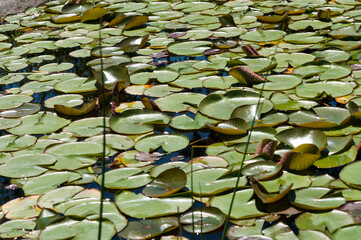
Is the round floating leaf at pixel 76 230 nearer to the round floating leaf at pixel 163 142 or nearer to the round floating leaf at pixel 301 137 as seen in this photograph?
the round floating leaf at pixel 163 142

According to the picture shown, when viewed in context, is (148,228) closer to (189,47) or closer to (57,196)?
(57,196)

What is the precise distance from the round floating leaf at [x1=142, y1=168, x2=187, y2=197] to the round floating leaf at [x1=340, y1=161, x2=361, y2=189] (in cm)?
58

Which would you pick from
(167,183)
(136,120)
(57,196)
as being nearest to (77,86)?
(136,120)

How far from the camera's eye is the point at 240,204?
1.75 m

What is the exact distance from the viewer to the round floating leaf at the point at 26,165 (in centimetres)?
204

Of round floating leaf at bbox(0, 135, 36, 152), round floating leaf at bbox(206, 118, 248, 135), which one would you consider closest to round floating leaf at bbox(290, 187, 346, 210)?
round floating leaf at bbox(206, 118, 248, 135)

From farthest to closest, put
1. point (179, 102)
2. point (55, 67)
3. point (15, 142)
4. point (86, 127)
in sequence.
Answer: point (55, 67), point (179, 102), point (86, 127), point (15, 142)

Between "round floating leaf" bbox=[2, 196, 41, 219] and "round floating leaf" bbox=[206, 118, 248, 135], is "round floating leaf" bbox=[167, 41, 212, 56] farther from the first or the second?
"round floating leaf" bbox=[2, 196, 41, 219]

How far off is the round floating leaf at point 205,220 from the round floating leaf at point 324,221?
253mm

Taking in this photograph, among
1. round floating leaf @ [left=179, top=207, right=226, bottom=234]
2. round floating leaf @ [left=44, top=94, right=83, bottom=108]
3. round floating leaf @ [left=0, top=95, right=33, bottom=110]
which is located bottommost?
round floating leaf @ [left=44, top=94, right=83, bottom=108]

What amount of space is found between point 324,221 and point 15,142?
4.60ft

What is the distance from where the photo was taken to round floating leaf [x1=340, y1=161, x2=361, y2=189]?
1.81 meters

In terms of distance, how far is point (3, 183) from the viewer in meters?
2.01

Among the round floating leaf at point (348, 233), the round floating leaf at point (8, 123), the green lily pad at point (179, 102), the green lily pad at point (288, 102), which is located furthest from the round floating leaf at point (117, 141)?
the round floating leaf at point (348, 233)
